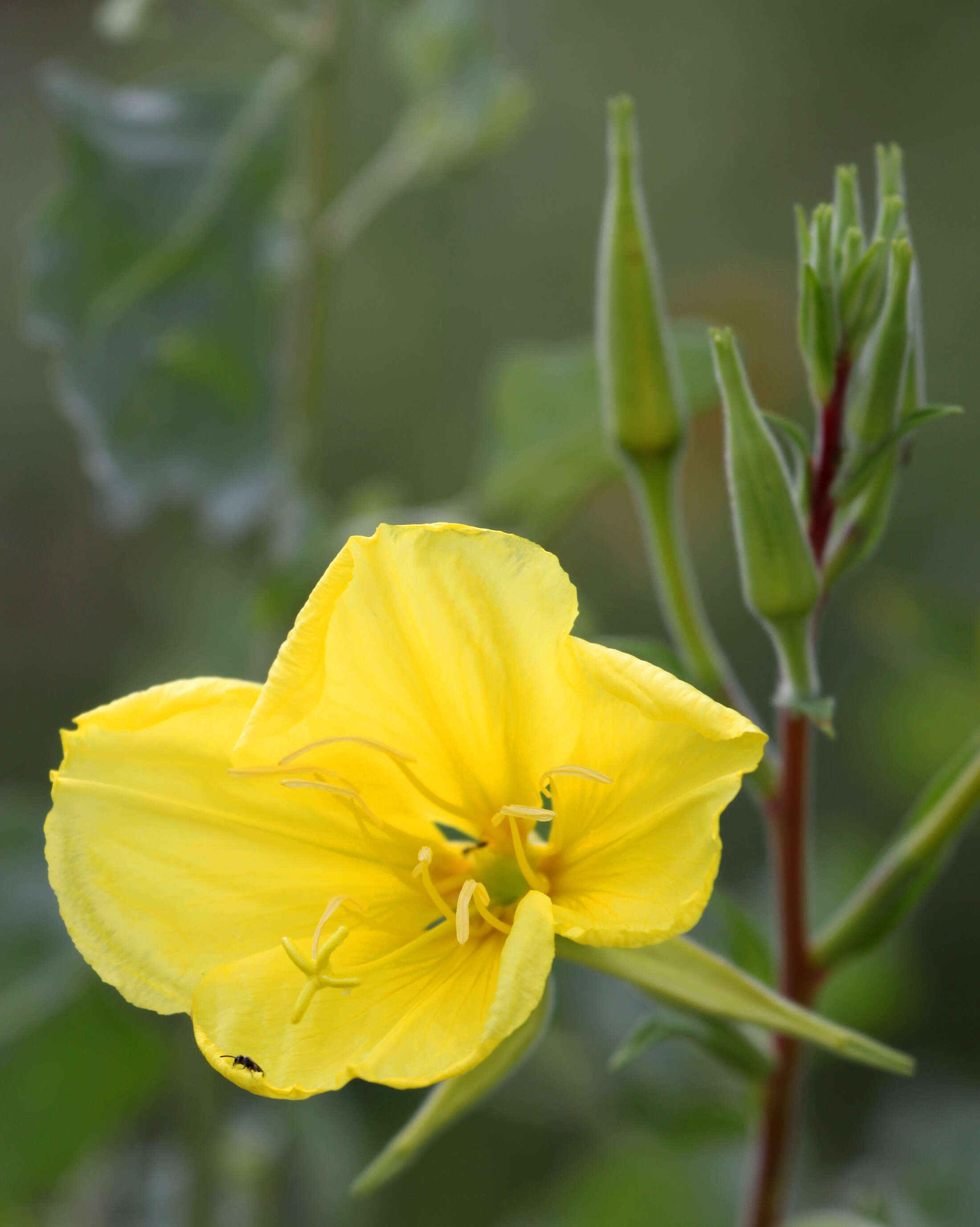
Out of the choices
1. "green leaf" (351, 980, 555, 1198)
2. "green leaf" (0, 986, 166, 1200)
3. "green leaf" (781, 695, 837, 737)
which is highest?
"green leaf" (781, 695, 837, 737)

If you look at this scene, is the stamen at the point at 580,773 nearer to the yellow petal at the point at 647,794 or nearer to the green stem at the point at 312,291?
the yellow petal at the point at 647,794

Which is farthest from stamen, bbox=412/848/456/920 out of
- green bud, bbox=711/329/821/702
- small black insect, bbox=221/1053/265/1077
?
green bud, bbox=711/329/821/702

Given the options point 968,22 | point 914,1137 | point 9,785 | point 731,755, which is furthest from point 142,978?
point 968,22

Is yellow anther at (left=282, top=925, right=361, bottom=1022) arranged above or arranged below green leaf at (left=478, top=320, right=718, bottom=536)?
below

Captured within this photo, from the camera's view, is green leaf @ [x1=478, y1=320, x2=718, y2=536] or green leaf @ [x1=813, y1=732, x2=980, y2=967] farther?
green leaf @ [x1=478, y1=320, x2=718, y2=536]

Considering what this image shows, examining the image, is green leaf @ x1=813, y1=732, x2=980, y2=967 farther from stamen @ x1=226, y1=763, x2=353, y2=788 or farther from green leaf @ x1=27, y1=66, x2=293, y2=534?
green leaf @ x1=27, y1=66, x2=293, y2=534

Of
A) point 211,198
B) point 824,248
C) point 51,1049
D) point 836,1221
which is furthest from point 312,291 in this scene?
point 836,1221

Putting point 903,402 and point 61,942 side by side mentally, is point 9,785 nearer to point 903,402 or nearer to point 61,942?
point 61,942
